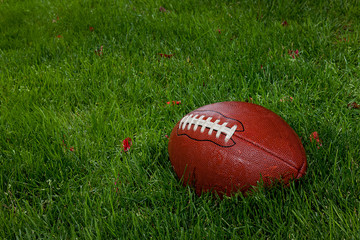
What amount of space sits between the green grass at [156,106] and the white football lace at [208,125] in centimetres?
37

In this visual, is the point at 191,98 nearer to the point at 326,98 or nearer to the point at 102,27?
the point at 326,98

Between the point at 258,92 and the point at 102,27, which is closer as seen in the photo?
the point at 258,92

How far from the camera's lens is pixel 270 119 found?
2.25 m

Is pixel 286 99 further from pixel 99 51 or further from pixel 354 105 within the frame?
pixel 99 51

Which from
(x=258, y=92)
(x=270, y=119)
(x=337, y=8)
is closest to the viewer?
(x=270, y=119)

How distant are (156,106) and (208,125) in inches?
47.1

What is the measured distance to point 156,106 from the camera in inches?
130

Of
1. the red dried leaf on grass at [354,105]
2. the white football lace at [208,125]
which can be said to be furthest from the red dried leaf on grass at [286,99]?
the white football lace at [208,125]

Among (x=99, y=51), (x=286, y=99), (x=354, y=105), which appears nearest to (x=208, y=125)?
(x=286, y=99)

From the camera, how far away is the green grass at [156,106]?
6.86 feet

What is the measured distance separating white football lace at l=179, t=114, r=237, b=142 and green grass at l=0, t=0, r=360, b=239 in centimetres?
37

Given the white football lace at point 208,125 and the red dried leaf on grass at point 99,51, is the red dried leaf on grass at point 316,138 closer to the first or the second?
the white football lace at point 208,125

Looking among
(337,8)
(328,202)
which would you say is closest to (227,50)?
(337,8)

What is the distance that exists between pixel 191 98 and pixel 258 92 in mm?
636
